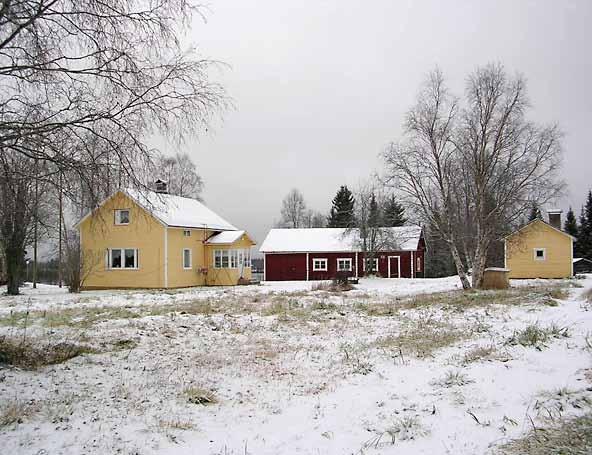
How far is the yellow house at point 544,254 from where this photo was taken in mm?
37562

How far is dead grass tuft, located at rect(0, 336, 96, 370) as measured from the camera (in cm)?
747

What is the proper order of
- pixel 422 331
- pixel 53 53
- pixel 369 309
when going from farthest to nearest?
1. pixel 369 309
2. pixel 422 331
3. pixel 53 53

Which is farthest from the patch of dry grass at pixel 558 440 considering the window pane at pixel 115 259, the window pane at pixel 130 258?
the window pane at pixel 115 259

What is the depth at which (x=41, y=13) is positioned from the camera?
21.4ft

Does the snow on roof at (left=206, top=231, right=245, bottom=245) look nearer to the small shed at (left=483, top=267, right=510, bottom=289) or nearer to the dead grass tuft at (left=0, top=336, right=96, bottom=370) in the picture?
the small shed at (left=483, top=267, right=510, bottom=289)

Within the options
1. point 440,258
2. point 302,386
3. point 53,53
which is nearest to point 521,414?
point 302,386

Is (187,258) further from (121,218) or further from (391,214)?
(391,214)

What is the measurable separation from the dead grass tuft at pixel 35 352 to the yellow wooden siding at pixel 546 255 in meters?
34.0

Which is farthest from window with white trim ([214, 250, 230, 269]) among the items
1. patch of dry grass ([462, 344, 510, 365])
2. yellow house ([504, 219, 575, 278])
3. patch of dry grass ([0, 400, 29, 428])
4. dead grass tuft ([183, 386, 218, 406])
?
patch of dry grass ([0, 400, 29, 428])

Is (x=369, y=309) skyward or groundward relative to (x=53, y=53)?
groundward

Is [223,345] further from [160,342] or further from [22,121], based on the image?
[22,121]

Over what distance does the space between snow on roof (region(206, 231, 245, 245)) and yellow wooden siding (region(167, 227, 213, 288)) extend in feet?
1.73

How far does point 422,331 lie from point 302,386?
453 cm

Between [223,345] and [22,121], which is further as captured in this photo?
[223,345]
